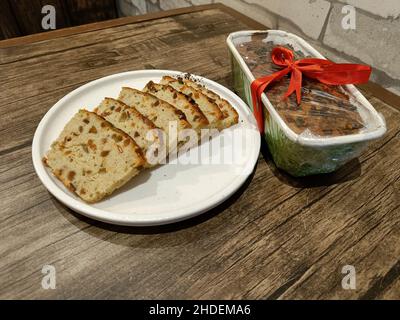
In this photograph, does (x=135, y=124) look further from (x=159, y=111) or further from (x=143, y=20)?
(x=143, y=20)

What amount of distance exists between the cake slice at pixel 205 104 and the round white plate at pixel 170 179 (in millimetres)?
67

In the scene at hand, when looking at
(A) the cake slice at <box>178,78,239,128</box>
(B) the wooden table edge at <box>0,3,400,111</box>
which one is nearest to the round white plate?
(A) the cake slice at <box>178,78,239,128</box>

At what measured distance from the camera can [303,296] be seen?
86cm

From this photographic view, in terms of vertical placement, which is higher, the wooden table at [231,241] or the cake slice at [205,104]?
the cake slice at [205,104]

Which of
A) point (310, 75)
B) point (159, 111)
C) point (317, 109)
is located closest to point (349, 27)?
point (310, 75)

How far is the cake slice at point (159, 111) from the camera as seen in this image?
113 centimetres

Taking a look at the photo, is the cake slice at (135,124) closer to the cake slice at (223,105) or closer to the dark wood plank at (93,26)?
the cake slice at (223,105)

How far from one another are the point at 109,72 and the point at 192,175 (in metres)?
0.92

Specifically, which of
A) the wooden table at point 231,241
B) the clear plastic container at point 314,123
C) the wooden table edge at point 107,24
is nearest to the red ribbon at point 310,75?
the clear plastic container at point 314,123

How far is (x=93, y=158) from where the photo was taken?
1.07 m

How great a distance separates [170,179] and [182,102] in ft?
1.10

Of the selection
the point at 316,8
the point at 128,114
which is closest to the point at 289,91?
the point at 128,114

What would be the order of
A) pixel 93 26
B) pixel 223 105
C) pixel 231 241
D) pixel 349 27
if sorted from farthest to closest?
pixel 93 26 < pixel 349 27 < pixel 223 105 < pixel 231 241

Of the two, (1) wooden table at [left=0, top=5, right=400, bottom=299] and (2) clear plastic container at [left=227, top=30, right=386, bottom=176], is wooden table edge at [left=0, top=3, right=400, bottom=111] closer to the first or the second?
(1) wooden table at [left=0, top=5, right=400, bottom=299]
